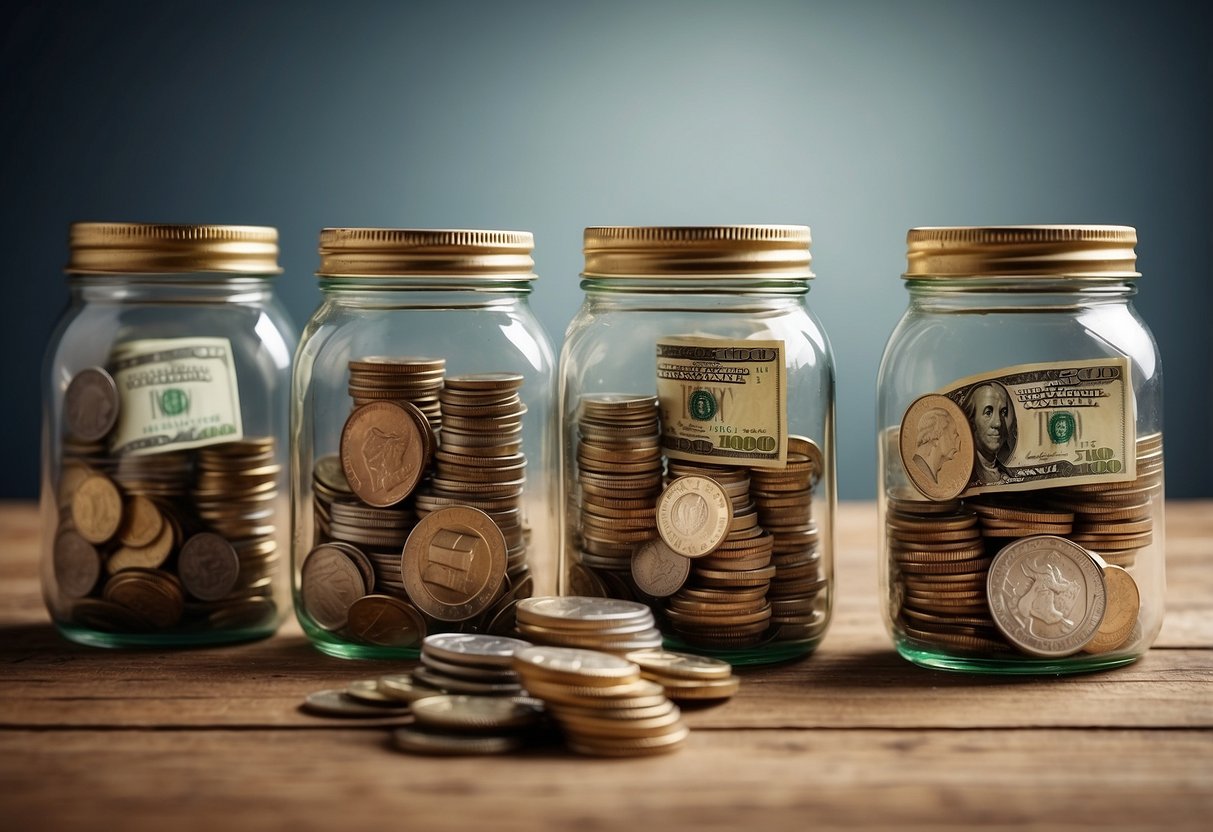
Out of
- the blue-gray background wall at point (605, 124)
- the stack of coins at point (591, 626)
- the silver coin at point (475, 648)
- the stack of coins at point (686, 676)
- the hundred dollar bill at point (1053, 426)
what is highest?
the blue-gray background wall at point (605, 124)

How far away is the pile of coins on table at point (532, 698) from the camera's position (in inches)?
39.4

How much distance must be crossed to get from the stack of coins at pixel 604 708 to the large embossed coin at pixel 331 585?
0.97 ft

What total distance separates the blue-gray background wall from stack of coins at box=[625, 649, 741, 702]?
1.22 meters

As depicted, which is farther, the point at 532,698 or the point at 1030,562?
the point at 1030,562

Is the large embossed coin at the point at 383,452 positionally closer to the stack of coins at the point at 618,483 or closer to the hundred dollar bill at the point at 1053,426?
the stack of coins at the point at 618,483

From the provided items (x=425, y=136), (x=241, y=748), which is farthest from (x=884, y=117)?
(x=241, y=748)

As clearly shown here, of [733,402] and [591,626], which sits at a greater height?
[733,402]

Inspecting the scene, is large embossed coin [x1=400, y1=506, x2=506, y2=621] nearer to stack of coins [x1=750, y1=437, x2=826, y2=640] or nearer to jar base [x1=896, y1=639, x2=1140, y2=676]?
stack of coins [x1=750, y1=437, x2=826, y2=640]

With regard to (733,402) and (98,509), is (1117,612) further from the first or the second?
(98,509)

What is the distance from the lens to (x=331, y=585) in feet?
4.17

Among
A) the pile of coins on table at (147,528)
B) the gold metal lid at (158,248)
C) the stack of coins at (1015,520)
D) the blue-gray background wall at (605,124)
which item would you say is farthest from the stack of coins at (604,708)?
the blue-gray background wall at (605,124)

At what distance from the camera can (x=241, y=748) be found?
102cm

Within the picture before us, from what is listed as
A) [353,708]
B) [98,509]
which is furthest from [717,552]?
[98,509]

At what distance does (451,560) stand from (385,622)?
0.31 feet
